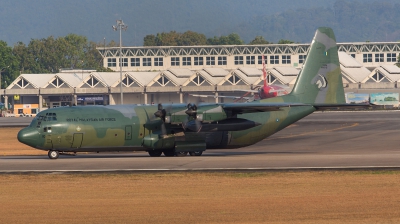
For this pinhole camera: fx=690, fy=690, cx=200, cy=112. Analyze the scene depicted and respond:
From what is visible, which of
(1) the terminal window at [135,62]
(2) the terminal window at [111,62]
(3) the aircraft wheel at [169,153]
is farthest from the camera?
(2) the terminal window at [111,62]

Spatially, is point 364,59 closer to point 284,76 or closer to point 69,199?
point 284,76

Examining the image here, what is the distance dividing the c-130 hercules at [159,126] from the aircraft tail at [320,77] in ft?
5.44

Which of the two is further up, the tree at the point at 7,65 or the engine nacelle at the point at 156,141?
the tree at the point at 7,65

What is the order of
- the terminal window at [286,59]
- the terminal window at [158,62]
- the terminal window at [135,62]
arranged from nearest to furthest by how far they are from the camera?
the terminal window at [286,59] → the terminal window at [158,62] → the terminal window at [135,62]

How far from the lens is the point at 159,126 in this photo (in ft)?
132

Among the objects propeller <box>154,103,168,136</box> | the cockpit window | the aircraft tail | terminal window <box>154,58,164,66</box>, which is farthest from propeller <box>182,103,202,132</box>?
terminal window <box>154,58,164,66</box>

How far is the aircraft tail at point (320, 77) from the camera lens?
147 feet

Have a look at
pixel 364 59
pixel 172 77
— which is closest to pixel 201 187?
pixel 172 77

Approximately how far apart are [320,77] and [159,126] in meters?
11.6

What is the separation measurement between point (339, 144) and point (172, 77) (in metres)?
85.2

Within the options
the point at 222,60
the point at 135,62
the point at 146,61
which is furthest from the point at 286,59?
the point at 135,62

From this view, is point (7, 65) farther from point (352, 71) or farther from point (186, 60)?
point (352, 71)

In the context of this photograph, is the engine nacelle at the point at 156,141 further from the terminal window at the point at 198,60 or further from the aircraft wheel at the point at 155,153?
the terminal window at the point at 198,60

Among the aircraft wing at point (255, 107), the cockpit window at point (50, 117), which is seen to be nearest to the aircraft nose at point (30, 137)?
the cockpit window at point (50, 117)
